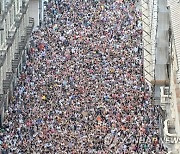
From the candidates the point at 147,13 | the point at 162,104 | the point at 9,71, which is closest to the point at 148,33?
the point at 147,13

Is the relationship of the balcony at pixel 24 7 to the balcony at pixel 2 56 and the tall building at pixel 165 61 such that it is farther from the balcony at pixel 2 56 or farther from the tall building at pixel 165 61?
the tall building at pixel 165 61

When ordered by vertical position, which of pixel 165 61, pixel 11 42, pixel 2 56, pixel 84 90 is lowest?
pixel 84 90

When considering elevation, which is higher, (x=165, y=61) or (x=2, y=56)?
(x=2, y=56)

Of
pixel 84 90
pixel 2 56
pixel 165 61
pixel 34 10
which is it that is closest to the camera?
pixel 165 61

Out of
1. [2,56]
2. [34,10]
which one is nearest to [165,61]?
[2,56]

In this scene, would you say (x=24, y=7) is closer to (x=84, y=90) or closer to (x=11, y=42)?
(x=11, y=42)

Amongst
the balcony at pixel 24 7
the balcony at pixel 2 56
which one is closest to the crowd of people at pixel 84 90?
the balcony at pixel 2 56

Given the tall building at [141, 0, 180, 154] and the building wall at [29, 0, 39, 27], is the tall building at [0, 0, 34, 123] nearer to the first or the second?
the building wall at [29, 0, 39, 27]
